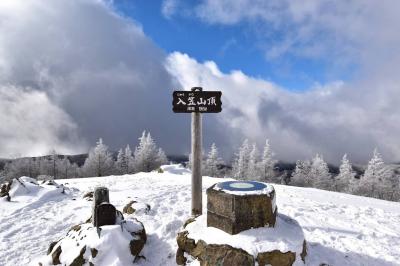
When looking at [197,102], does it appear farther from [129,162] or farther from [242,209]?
[129,162]

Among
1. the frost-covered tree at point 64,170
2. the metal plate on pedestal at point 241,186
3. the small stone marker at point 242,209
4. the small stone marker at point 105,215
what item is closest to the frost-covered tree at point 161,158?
the frost-covered tree at point 64,170

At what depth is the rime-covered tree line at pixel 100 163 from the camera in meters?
62.4

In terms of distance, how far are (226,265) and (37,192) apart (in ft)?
36.1

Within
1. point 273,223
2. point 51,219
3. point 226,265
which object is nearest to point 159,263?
point 226,265

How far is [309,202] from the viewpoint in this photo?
13.4m

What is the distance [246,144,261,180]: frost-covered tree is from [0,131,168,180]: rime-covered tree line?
1741cm

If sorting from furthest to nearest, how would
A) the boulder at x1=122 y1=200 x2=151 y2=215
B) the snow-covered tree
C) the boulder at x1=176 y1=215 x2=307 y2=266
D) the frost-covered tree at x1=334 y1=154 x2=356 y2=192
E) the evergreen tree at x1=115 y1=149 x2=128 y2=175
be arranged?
the evergreen tree at x1=115 y1=149 x2=128 y2=175
the frost-covered tree at x1=334 y1=154 x2=356 y2=192
the snow-covered tree
the boulder at x1=122 y1=200 x2=151 y2=215
the boulder at x1=176 y1=215 x2=307 y2=266

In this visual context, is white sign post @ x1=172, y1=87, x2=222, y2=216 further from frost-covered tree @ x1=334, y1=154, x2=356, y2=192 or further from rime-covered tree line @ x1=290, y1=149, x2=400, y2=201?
frost-covered tree @ x1=334, y1=154, x2=356, y2=192

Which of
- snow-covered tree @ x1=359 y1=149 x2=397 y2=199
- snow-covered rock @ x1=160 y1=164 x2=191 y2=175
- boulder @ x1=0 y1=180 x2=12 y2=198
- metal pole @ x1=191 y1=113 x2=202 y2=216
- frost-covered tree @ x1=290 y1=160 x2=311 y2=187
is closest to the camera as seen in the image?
metal pole @ x1=191 y1=113 x2=202 y2=216

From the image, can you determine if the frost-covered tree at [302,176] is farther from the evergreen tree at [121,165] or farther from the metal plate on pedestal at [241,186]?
the metal plate on pedestal at [241,186]

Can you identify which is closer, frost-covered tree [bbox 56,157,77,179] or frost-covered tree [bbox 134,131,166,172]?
frost-covered tree [bbox 134,131,166,172]

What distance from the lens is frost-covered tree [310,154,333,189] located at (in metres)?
61.7

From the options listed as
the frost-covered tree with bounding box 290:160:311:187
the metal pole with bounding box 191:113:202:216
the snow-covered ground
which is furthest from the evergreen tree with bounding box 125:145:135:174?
the metal pole with bounding box 191:113:202:216

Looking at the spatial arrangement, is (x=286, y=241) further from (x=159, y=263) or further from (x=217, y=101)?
(x=217, y=101)
